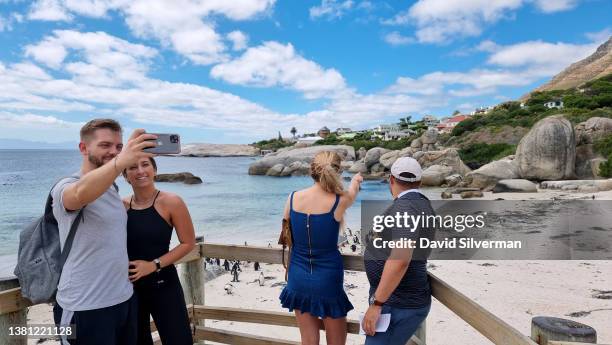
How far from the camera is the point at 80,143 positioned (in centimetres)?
205

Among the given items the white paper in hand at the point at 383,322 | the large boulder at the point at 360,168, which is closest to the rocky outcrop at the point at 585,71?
the large boulder at the point at 360,168

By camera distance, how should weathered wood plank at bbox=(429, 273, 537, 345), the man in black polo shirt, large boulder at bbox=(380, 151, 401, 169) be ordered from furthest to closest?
large boulder at bbox=(380, 151, 401, 169), the man in black polo shirt, weathered wood plank at bbox=(429, 273, 537, 345)

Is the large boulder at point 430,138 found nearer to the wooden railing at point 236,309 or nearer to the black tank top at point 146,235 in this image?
the wooden railing at point 236,309

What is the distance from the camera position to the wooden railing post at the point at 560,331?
1603 millimetres

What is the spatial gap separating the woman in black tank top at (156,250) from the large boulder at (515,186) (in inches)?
947

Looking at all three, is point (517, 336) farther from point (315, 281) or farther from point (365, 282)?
point (365, 282)

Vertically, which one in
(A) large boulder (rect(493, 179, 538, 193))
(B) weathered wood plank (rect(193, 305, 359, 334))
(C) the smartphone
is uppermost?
(C) the smartphone

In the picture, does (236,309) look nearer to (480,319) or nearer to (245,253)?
(245,253)

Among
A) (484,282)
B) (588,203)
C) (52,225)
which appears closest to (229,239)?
(484,282)

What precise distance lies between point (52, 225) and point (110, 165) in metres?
0.62

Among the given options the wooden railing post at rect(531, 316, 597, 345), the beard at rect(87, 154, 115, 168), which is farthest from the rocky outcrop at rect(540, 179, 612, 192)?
the beard at rect(87, 154, 115, 168)

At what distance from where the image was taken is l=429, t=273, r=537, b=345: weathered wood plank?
5.74ft

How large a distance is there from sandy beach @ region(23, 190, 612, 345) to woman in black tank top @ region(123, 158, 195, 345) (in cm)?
296

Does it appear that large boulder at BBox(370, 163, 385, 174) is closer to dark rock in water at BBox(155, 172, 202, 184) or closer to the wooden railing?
dark rock in water at BBox(155, 172, 202, 184)
